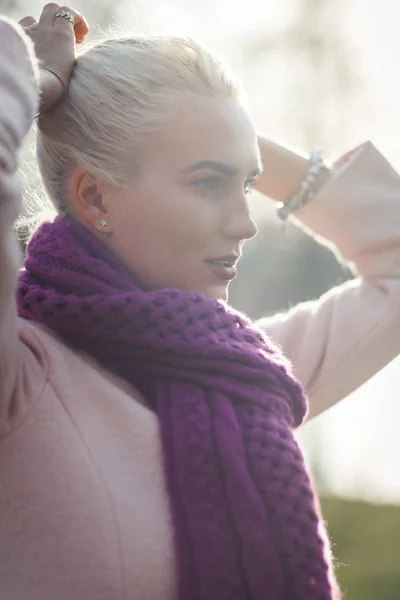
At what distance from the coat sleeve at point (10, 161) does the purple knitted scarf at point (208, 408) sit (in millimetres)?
219

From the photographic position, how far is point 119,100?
60.4 inches

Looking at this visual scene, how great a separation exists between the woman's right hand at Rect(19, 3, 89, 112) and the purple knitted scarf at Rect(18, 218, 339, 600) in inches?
8.8

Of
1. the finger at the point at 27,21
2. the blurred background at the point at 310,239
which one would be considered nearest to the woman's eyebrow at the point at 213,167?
the finger at the point at 27,21

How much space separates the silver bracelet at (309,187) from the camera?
199cm

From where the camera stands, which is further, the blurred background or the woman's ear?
the blurred background

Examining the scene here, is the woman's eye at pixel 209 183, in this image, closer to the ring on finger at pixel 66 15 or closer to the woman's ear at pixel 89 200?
the woman's ear at pixel 89 200

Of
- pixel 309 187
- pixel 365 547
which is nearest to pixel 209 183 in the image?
pixel 309 187

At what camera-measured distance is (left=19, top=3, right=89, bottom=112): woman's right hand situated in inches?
58.2

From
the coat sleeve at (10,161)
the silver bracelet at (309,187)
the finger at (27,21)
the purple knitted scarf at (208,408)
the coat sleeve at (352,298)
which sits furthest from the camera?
the silver bracelet at (309,187)

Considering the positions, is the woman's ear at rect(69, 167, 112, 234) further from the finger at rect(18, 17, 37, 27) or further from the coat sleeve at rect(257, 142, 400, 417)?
the coat sleeve at rect(257, 142, 400, 417)

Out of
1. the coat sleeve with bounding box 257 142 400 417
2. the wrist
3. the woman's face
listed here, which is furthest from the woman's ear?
the coat sleeve with bounding box 257 142 400 417

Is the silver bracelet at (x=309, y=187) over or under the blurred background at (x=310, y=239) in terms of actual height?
over

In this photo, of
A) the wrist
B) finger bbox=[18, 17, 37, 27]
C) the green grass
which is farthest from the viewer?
the green grass

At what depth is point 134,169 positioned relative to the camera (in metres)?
1.49
